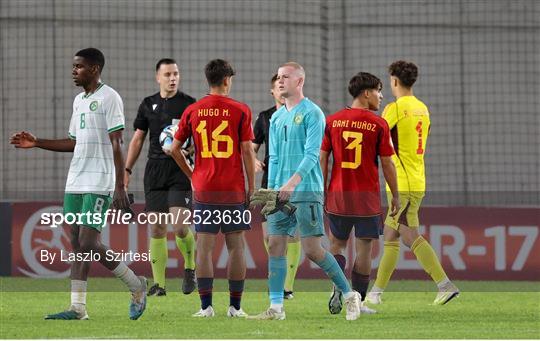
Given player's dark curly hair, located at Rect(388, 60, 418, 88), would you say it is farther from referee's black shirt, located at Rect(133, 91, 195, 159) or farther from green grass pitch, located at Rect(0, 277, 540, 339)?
referee's black shirt, located at Rect(133, 91, 195, 159)

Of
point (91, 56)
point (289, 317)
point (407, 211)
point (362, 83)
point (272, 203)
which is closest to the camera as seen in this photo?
point (272, 203)

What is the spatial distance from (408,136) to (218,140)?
1867 mm

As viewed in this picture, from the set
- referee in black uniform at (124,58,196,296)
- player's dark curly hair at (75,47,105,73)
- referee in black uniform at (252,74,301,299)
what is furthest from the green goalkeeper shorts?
referee in black uniform at (124,58,196,296)

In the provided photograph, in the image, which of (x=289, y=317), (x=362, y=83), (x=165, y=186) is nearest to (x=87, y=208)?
(x=289, y=317)

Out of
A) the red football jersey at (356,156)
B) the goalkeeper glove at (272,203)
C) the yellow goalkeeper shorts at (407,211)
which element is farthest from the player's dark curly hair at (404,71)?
the goalkeeper glove at (272,203)

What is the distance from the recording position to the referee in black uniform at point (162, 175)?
1024 cm

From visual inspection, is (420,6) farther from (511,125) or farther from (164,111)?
(164,111)

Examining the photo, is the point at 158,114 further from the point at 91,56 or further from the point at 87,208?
the point at 87,208

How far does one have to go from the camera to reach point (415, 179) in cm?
952

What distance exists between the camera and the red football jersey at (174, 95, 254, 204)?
26.6 feet

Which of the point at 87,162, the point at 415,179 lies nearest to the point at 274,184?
the point at 87,162

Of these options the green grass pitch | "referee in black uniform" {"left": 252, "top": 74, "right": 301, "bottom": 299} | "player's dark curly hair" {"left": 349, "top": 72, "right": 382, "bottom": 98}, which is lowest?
the green grass pitch

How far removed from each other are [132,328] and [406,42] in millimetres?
8187

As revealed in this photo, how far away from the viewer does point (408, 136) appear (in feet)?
31.0
